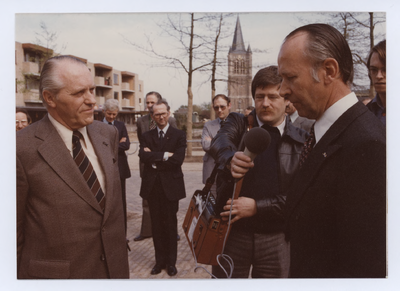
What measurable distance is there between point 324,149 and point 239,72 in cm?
180

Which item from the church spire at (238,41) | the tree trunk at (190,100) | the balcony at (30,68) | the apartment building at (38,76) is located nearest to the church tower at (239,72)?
the church spire at (238,41)

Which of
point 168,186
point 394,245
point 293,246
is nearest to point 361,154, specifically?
point 293,246

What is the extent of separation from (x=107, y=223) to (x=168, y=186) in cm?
152

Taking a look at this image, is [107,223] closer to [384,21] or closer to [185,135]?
[185,135]

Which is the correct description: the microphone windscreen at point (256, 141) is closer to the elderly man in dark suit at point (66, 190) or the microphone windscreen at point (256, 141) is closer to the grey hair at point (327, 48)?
the grey hair at point (327, 48)

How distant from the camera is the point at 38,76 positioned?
7.72 feet

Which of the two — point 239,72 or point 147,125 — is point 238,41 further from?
point 147,125

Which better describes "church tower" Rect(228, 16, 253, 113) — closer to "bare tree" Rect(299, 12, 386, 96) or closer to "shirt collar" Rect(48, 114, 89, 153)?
"bare tree" Rect(299, 12, 386, 96)

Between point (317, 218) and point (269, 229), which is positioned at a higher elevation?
point (317, 218)

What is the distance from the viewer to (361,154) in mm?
1315

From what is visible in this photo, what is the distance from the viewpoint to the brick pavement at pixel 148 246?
3.44 meters

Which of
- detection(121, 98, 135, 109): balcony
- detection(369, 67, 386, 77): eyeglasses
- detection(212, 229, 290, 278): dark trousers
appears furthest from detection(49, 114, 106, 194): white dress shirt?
detection(369, 67, 386, 77): eyeglasses

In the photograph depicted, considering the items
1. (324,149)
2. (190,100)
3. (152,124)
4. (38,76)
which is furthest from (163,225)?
(324,149)
